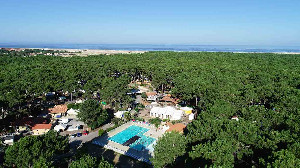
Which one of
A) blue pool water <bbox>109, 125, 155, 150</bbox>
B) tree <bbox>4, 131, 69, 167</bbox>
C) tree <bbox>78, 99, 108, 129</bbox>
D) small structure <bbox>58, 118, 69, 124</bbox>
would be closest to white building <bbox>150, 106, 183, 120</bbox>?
blue pool water <bbox>109, 125, 155, 150</bbox>

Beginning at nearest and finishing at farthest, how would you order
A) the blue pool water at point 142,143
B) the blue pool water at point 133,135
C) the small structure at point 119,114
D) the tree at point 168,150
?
the tree at point 168,150
the blue pool water at point 142,143
the blue pool water at point 133,135
the small structure at point 119,114

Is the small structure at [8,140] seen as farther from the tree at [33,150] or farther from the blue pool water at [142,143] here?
the blue pool water at [142,143]

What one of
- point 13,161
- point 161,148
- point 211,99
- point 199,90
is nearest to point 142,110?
point 199,90

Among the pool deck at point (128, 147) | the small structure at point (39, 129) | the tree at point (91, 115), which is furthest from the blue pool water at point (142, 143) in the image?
the small structure at point (39, 129)

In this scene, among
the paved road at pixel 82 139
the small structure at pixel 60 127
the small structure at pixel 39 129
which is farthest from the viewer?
the small structure at pixel 60 127

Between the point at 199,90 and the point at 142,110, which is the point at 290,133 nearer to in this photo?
the point at 199,90

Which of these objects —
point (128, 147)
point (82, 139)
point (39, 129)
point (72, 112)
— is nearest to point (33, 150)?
point (82, 139)
